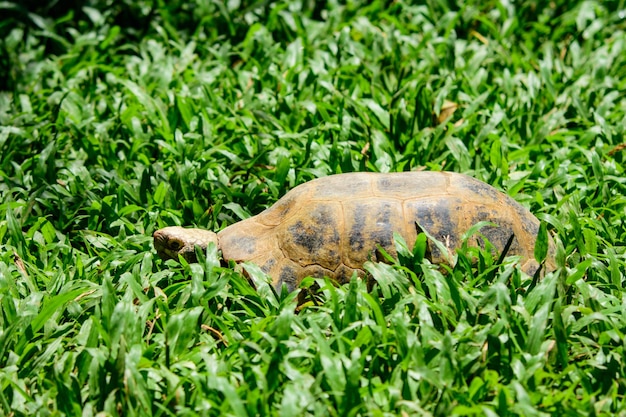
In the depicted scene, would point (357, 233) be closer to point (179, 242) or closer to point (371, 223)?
point (371, 223)

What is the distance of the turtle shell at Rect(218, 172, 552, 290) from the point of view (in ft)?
11.5

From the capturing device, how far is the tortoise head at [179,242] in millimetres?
3691

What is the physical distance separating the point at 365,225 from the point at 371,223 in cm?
3

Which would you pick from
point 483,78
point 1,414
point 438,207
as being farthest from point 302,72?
point 1,414

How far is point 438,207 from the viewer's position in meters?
3.51

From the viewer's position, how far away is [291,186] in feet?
14.2

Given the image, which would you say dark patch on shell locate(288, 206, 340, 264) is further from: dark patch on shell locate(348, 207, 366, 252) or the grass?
the grass

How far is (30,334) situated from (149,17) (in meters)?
3.43

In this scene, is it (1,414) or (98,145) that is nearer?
(1,414)

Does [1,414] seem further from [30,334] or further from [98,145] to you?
[98,145]

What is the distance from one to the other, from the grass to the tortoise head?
8 cm

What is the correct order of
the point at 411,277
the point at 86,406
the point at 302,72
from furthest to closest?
the point at 302,72 < the point at 411,277 < the point at 86,406

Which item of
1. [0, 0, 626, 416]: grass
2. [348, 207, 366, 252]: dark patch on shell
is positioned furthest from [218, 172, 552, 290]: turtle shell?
[0, 0, 626, 416]: grass

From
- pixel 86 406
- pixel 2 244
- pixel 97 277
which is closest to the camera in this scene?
pixel 86 406
